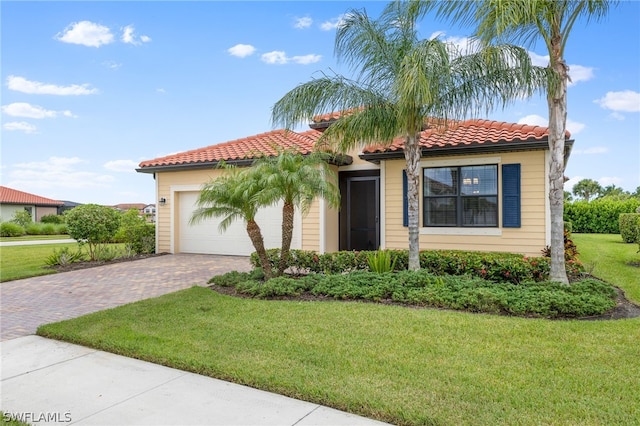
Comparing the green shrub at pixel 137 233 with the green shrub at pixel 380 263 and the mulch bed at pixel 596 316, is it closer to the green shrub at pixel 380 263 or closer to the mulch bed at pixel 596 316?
the mulch bed at pixel 596 316

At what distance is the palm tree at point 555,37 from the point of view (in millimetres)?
7062

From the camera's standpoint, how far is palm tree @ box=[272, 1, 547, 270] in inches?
291

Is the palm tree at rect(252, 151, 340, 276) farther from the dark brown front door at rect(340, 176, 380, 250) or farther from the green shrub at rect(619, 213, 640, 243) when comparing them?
the green shrub at rect(619, 213, 640, 243)

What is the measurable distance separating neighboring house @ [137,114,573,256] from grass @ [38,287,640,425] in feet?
15.6

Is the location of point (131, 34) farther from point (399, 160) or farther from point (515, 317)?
point (515, 317)

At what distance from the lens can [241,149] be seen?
14.5m

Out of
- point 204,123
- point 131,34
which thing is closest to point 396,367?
point 131,34

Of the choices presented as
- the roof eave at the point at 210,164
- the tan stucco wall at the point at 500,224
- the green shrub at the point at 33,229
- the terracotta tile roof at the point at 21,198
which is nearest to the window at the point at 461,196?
the tan stucco wall at the point at 500,224

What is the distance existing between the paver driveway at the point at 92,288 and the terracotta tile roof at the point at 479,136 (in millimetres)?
6174

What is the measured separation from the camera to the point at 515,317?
5.77m

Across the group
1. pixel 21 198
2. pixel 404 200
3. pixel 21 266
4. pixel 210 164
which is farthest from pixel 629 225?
pixel 21 198

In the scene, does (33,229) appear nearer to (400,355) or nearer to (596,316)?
(400,355)

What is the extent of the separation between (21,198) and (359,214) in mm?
43681

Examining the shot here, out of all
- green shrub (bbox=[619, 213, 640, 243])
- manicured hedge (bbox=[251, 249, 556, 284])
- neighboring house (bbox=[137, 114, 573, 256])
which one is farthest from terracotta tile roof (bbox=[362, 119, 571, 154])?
green shrub (bbox=[619, 213, 640, 243])
